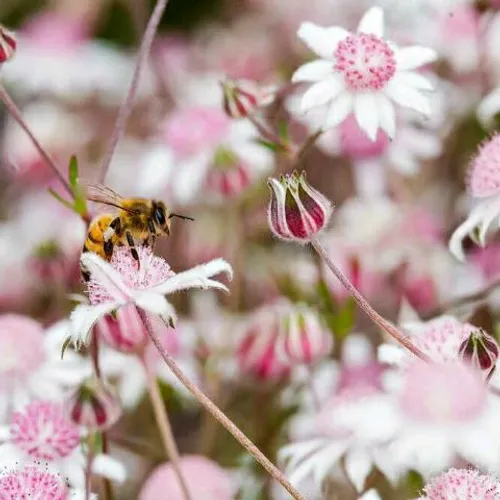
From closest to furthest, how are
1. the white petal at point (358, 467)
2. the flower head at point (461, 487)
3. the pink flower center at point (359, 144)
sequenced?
the flower head at point (461, 487), the white petal at point (358, 467), the pink flower center at point (359, 144)

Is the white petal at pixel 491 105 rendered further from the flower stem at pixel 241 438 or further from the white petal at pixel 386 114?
the flower stem at pixel 241 438

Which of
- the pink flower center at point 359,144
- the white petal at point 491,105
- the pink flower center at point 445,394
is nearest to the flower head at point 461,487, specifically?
the pink flower center at point 445,394

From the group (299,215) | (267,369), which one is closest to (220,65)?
(267,369)

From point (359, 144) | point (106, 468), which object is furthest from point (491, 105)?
point (106, 468)

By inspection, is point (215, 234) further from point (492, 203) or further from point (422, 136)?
point (492, 203)

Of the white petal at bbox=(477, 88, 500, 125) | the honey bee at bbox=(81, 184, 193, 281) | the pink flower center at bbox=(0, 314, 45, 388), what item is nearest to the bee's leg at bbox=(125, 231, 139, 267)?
the honey bee at bbox=(81, 184, 193, 281)
